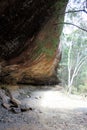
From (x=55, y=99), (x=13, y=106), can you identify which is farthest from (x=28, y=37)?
(x=55, y=99)

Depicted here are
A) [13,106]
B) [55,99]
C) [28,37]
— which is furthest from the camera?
[55,99]

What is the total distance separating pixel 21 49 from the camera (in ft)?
36.0

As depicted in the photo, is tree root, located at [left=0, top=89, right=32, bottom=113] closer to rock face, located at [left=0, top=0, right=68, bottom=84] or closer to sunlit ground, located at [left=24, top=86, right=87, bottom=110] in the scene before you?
sunlit ground, located at [left=24, top=86, right=87, bottom=110]

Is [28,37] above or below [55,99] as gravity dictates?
above

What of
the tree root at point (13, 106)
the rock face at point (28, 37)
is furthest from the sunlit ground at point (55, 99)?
the tree root at point (13, 106)

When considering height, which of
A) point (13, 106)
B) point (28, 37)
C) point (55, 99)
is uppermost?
point (28, 37)

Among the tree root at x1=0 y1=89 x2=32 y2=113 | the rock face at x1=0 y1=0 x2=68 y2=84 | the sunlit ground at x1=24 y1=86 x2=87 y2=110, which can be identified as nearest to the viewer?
the rock face at x1=0 y1=0 x2=68 y2=84

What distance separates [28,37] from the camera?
1040cm

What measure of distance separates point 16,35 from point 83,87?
1446 centimetres

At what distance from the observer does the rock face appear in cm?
873

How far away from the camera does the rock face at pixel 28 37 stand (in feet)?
28.6

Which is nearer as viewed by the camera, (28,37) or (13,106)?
(13,106)

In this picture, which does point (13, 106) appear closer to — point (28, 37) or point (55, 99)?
point (28, 37)

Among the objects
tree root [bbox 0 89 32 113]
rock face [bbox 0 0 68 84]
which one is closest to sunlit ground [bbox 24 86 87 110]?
rock face [bbox 0 0 68 84]
